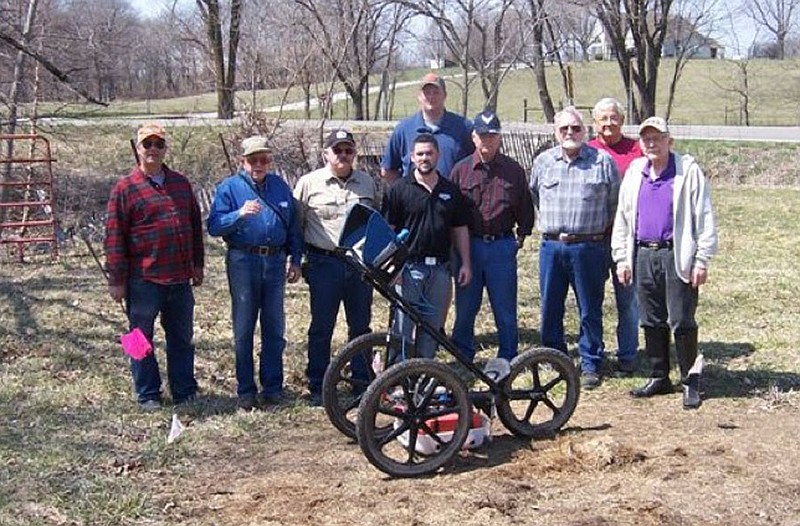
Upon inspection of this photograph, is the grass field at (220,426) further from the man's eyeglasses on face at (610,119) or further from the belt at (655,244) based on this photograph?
the man's eyeglasses on face at (610,119)

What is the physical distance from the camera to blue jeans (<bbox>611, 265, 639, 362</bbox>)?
674 centimetres

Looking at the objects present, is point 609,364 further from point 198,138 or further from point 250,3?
point 198,138

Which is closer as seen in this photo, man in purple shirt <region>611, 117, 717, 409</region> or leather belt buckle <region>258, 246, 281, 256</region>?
man in purple shirt <region>611, 117, 717, 409</region>

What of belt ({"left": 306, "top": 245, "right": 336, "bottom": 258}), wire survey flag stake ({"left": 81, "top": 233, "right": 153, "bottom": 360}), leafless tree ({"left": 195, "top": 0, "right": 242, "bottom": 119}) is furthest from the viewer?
leafless tree ({"left": 195, "top": 0, "right": 242, "bottom": 119})

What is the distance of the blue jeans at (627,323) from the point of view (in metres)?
6.74

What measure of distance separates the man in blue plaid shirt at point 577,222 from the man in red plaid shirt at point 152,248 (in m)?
2.19

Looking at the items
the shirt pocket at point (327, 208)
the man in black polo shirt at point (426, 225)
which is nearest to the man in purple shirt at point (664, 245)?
the man in black polo shirt at point (426, 225)

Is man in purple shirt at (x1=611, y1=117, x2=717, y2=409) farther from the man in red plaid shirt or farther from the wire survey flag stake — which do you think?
the wire survey flag stake

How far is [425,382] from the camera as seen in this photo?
4832 mm

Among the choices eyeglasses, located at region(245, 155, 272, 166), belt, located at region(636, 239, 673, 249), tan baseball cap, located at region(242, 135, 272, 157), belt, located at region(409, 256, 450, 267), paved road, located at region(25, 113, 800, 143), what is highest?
paved road, located at region(25, 113, 800, 143)

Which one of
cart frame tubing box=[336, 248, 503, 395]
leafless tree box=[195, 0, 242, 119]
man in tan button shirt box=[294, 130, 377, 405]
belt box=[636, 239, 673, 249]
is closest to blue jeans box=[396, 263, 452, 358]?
man in tan button shirt box=[294, 130, 377, 405]

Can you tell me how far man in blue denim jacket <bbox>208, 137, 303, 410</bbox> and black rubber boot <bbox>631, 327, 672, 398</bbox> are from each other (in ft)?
7.18

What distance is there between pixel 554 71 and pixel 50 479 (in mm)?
52352

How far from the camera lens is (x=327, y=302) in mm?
6121
